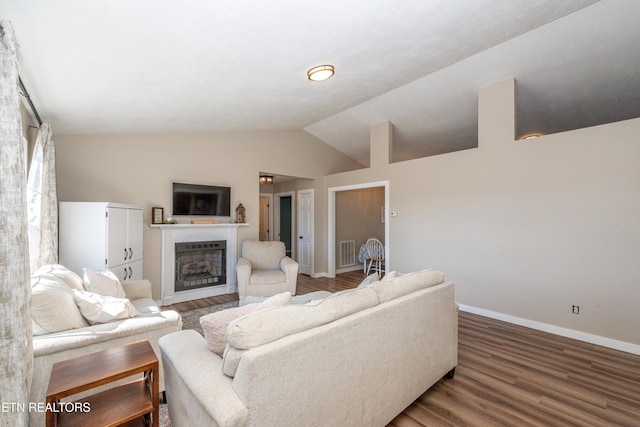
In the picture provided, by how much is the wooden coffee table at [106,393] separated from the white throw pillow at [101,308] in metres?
0.54

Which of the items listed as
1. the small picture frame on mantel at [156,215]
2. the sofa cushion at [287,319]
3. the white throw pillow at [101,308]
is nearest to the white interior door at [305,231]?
the small picture frame on mantel at [156,215]

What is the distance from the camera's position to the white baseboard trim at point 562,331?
2809mm

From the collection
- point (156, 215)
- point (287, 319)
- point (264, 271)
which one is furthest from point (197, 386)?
point (156, 215)

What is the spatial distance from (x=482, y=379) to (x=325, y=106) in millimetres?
3745

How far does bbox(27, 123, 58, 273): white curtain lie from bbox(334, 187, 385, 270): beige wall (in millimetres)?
4731

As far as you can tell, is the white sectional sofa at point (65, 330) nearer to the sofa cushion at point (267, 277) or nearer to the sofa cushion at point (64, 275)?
the sofa cushion at point (64, 275)

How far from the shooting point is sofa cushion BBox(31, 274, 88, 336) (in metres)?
1.64

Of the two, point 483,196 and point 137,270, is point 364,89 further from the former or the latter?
point 137,270

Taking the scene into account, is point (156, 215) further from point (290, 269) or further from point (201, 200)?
point (290, 269)

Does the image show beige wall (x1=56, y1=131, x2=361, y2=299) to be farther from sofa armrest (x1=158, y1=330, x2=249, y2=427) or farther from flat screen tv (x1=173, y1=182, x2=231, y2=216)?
sofa armrest (x1=158, y1=330, x2=249, y2=427)

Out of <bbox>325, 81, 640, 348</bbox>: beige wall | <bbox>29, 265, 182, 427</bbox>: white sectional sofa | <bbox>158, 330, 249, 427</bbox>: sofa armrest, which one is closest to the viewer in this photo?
<bbox>158, 330, 249, 427</bbox>: sofa armrest

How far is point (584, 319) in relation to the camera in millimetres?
3047

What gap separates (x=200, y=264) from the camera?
457 cm

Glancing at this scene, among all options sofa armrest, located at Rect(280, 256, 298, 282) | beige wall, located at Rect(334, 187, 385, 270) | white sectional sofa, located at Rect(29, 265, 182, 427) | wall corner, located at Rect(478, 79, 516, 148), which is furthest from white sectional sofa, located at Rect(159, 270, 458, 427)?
beige wall, located at Rect(334, 187, 385, 270)
